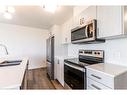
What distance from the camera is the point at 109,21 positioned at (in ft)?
6.02

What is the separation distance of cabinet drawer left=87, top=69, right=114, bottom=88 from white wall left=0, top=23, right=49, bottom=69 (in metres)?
4.88

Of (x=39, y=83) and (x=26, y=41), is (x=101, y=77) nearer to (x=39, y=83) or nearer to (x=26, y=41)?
(x=39, y=83)

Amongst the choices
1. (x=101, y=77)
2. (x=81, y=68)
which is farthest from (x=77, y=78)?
(x=101, y=77)

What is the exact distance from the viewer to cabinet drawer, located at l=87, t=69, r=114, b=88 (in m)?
1.45

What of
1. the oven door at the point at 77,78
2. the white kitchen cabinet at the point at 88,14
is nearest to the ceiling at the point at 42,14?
the white kitchen cabinet at the point at 88,14

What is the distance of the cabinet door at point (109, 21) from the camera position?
166cm

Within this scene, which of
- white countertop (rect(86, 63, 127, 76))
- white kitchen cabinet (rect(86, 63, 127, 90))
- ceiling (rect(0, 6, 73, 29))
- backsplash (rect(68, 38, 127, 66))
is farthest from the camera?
ceiling (rect(0, 6, 73, 29))

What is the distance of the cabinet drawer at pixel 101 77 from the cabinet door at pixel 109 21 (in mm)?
582

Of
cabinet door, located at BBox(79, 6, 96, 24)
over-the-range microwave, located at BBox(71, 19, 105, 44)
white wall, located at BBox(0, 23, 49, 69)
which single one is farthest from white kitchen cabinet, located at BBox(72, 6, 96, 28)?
white wall, located at BBox(0, 23, 49, 69)

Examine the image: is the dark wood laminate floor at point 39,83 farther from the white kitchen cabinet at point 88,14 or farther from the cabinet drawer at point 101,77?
the white kitchen cabinet at point 88,14

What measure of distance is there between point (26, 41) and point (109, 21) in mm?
5078

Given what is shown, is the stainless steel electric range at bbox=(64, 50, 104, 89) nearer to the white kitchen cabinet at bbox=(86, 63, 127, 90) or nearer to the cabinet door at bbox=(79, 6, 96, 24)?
the white kitchen cabinet at bbox=(86, 63, 127, 90)

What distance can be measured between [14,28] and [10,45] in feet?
2.74
